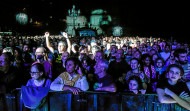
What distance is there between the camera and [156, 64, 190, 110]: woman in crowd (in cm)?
302

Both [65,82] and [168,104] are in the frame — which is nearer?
[168,104]

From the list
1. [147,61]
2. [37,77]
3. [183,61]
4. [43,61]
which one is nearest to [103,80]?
[37,77]

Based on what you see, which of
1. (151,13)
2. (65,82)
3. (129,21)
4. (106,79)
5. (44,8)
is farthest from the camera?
(129,21)

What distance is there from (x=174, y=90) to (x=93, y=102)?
1443 mm

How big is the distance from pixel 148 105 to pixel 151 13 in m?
60.7

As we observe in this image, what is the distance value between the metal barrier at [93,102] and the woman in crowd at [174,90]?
0.59 ft

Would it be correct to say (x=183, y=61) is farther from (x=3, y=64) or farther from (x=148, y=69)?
(x=3, y=64)

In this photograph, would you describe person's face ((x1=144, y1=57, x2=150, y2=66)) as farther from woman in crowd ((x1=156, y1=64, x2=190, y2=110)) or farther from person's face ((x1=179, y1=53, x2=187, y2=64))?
woman in crowd ((x1=156, y1=64, x2=190, y2=110))

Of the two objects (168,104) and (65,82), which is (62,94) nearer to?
(65,82)

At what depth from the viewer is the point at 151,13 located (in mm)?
59688

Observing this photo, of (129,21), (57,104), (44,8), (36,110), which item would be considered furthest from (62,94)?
(129,21)

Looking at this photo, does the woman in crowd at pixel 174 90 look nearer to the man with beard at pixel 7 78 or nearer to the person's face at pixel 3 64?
the man with beard at pixel 7 78

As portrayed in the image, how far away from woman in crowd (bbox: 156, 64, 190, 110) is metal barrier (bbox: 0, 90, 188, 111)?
0.18 meters

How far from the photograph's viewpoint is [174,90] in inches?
127
